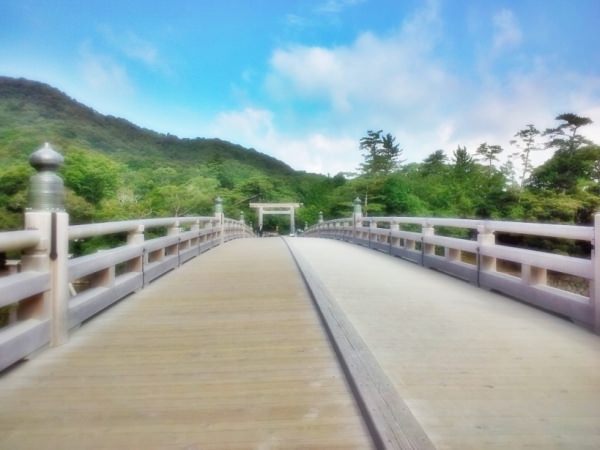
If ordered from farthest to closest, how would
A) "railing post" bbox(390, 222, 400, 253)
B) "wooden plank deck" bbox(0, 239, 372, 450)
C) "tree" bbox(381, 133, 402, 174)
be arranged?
"tree" bbox(381, 133, 402, 174), "railing post" bbox(390, 222, 400, 253), "wooden plank deck" bbox(0, 239, 372, 450)

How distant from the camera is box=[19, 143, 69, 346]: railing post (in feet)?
10.0

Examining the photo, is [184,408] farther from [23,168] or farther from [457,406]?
[23,168]

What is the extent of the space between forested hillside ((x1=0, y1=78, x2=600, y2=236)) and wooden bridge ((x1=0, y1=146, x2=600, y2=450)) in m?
24.6

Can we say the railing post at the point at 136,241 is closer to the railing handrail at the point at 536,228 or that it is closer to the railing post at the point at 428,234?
the railing handrail at the point at 536,228

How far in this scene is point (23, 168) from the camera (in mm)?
32000

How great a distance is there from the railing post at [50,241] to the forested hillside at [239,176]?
2678 centimetres

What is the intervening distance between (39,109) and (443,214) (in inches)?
2447

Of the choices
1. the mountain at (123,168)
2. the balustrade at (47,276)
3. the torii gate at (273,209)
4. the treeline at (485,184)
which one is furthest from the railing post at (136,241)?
the torii gate at (273,209)

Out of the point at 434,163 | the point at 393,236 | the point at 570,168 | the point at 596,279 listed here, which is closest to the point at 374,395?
the point at 596,279

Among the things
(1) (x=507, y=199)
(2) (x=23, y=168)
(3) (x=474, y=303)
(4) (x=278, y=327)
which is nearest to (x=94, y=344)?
(4) (x=278, y=327)

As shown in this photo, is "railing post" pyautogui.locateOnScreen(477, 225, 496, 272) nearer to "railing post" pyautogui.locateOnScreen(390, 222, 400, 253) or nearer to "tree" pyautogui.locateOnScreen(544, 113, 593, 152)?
"railing post" pyautogui.locateOnScreen(390, 222, 400, 253)

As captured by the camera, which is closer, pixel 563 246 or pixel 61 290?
pixel 61 290

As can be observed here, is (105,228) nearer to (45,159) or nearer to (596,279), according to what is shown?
(45,159)

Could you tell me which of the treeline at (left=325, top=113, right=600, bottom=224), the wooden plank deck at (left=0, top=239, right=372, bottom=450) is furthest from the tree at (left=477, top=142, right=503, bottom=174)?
the wooden plank deck at (left=0, top=239, right=372, bottom=450)
